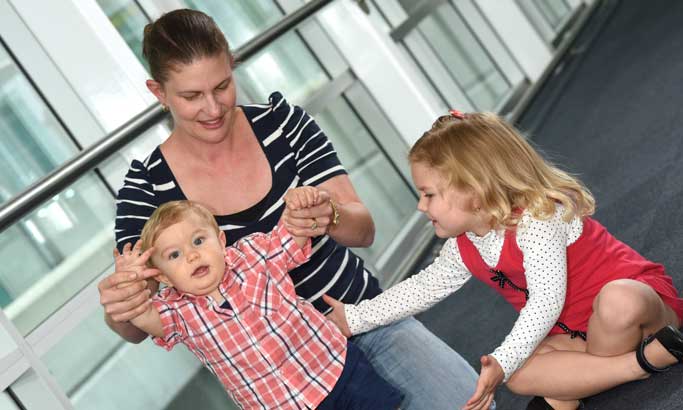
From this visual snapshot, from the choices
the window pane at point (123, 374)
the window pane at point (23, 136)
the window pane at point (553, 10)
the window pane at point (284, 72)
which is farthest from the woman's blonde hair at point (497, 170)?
A: the window pane at point (553, 10)

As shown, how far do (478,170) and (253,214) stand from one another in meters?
0.57

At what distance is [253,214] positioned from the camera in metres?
2.38

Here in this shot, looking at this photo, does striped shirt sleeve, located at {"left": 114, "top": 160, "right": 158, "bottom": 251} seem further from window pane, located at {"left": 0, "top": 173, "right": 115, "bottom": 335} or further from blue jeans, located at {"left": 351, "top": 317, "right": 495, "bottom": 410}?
blue jeans, located at {"left": 351, "top": 317, "right": 495, "bottom": 410}

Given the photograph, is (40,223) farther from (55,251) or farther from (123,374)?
(123,374)

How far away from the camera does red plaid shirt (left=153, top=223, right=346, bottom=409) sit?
205 centimetres

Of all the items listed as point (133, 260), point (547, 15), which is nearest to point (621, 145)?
point (133, 260)

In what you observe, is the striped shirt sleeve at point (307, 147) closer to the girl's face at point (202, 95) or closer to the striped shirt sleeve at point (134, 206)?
the girl's face at point (202, 95)

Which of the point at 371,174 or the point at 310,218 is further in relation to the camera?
the point at 371,174

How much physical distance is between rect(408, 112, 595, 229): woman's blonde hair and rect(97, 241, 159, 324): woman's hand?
0.78 meters

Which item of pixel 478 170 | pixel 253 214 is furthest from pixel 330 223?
pixel 478 170

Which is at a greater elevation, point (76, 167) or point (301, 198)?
point (76, 167)

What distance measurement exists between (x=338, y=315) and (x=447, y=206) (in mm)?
388

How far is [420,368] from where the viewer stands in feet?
7.57

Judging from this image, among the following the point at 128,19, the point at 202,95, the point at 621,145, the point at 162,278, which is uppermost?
the point at 128,19
